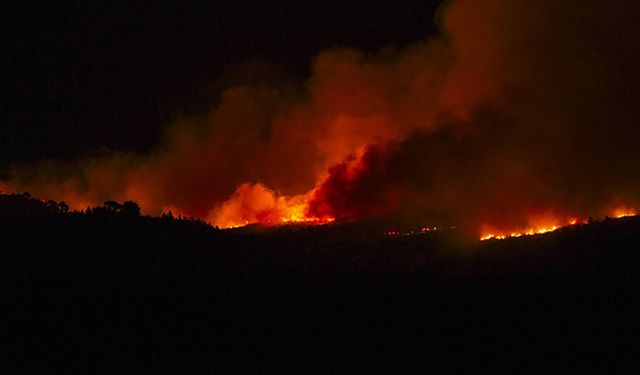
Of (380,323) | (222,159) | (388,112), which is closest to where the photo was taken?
(380,323)

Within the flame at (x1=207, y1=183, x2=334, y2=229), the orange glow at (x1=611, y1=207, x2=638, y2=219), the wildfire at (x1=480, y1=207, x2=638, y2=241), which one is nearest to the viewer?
the wildfire at (x1=480, y1=207, x2=638, y2=241)

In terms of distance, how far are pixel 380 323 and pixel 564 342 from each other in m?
2.77

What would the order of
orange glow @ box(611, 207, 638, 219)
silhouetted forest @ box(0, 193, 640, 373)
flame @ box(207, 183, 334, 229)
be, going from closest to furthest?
silhouetted forest @ box(0, 193, 640, 373)
orange glow @ box(611, 207, 638, 219)
flame @ box(207, 183, 334, 229)

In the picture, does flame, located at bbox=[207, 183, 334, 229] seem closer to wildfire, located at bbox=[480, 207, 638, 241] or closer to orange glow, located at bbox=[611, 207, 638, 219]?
wildfire, located at bbox=[480, 207, 638, 241]

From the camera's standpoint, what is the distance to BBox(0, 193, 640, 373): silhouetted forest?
8.71 meters

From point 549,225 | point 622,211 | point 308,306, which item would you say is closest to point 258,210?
point 549,225

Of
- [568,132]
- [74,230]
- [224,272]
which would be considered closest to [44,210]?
[74,230]

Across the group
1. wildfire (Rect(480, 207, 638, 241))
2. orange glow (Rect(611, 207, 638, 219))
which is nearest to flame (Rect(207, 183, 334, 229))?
wildfire (Rect(480, 207, 638, 241))

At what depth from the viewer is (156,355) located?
28.5 feet

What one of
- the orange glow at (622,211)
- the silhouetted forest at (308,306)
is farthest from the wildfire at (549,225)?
the silhouetted forest at (308,306)

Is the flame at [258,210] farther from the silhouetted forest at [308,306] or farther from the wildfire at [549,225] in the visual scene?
the silhouetted forest at [308,306]

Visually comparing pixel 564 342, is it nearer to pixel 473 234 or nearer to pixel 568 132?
pixel 473 234

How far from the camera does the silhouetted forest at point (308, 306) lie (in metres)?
8.71

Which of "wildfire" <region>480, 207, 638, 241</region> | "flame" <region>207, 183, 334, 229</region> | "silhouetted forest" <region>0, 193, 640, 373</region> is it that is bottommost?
"silhouetted forest" <region>0, 193, 640, 373</region>
